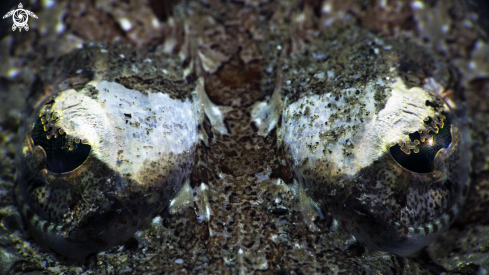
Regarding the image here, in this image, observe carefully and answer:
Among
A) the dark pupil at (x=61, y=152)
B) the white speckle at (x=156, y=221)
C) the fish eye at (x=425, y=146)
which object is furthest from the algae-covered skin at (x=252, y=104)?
the dark pupil at (x=61, y=152)

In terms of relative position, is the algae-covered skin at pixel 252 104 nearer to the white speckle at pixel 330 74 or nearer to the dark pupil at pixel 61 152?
the white speckle at pixel 330 74

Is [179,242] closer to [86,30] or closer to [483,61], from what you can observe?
[86,30]

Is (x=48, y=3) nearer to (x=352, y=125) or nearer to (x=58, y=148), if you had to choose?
(x=58, y=148)

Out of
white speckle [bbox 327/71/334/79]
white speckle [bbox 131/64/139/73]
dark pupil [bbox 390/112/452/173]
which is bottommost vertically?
dark pupil [bbox 390/112/452/173]

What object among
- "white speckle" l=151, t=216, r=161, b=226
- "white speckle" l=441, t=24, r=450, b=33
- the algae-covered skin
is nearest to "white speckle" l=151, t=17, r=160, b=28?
the algae-covered skin

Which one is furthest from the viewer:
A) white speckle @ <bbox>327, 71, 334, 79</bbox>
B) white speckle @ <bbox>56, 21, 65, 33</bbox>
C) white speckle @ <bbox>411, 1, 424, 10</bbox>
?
white speckle @ <bbox>411, 1, 424, 10</bbox>

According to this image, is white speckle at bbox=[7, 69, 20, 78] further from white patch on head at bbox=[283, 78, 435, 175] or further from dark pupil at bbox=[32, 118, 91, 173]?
white patch on head at bbox=[283, 78, 435, 175]

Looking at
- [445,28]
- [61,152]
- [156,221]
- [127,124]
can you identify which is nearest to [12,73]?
[61,152]
